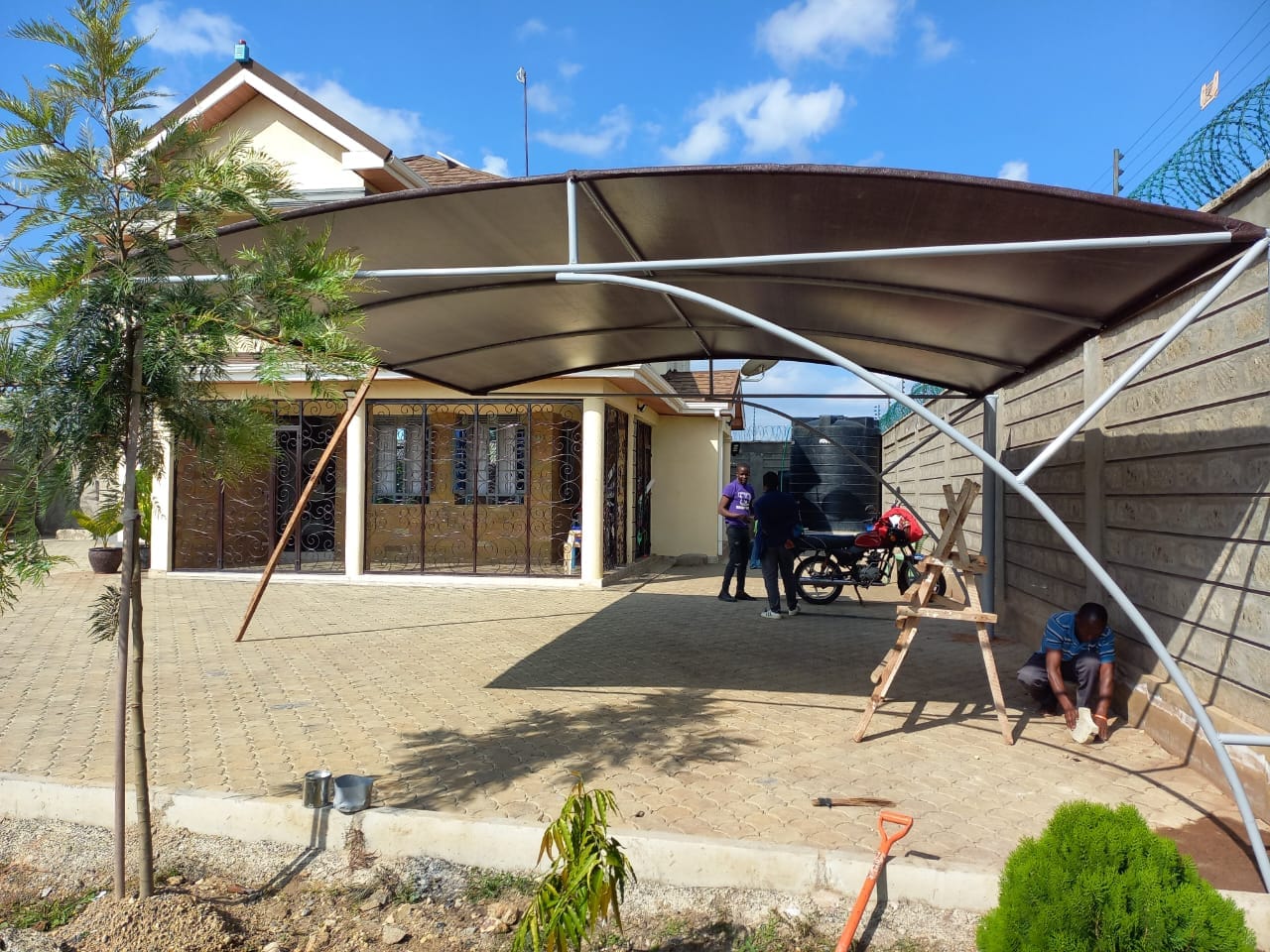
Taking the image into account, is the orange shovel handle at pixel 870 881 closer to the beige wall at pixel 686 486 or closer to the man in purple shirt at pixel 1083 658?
the man in purple shirt at pixel 1083 658

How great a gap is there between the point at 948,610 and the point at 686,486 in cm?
1183

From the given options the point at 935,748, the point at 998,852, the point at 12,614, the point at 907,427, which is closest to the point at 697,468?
the point at 907,427

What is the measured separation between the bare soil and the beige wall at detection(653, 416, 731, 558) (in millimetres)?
13496

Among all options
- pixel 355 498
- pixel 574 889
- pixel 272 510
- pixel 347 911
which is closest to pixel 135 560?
pixel 347 911

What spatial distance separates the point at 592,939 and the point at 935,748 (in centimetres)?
275

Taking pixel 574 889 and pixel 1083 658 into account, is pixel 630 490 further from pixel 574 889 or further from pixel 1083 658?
pixel 574 889

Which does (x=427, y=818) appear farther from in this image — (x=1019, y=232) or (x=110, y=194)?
(x=1019, y=232)

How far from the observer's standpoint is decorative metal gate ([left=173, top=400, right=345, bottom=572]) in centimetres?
1350

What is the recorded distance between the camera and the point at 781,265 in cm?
468

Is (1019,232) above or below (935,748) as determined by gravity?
above

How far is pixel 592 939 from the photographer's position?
309cm

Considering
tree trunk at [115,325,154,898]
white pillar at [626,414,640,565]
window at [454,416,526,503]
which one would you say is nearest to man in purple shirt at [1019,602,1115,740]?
tree trunk at [115,325,154,898]

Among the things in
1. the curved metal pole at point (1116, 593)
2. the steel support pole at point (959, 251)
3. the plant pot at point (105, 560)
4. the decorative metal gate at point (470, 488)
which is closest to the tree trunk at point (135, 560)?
the steel support pole at point (959, 251)

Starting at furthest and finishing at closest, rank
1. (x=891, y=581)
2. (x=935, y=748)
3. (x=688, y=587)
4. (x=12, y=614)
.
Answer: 1. (x=891, y=581)
2. (x=688, y=587)
3. (x=12, y=614)
4. (x=935, y=748)
